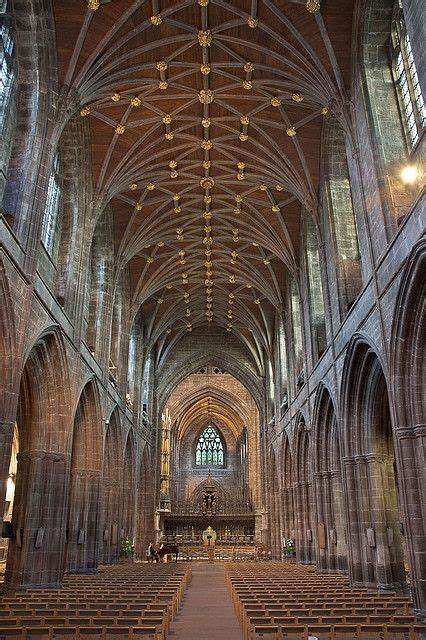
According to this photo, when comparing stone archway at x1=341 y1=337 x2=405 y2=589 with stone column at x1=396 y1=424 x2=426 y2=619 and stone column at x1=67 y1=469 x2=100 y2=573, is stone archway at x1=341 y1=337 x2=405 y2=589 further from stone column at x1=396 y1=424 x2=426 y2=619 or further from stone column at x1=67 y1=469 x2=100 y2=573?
stone column at x1=67 y1=469 x2=100 y2=573

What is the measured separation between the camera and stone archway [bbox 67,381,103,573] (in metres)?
20.2

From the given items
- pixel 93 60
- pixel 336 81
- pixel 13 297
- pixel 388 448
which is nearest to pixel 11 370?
pixel 13 297

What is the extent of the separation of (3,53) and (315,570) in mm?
20126

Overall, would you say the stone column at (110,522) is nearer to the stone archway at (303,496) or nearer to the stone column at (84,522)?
the stone column at (84,522)

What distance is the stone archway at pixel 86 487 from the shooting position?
2016 centimetres

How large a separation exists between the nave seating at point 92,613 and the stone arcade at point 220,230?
2948mm

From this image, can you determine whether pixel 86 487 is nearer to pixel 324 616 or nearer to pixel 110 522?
pixel 110 522

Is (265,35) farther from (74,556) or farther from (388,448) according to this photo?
(74,556)

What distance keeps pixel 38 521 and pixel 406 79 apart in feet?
51.7

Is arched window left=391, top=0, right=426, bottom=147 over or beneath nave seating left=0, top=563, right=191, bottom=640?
over

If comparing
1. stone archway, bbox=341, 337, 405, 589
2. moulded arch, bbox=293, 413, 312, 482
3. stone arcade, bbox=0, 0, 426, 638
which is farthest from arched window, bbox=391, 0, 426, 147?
moulded arch, bbox=293, 413, 312, 482

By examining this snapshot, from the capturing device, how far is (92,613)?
345 inches

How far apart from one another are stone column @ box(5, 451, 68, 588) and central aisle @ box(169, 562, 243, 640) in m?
4.00

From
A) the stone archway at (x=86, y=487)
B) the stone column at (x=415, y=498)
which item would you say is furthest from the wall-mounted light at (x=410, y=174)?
the stone archway at (x=86, y=487)
